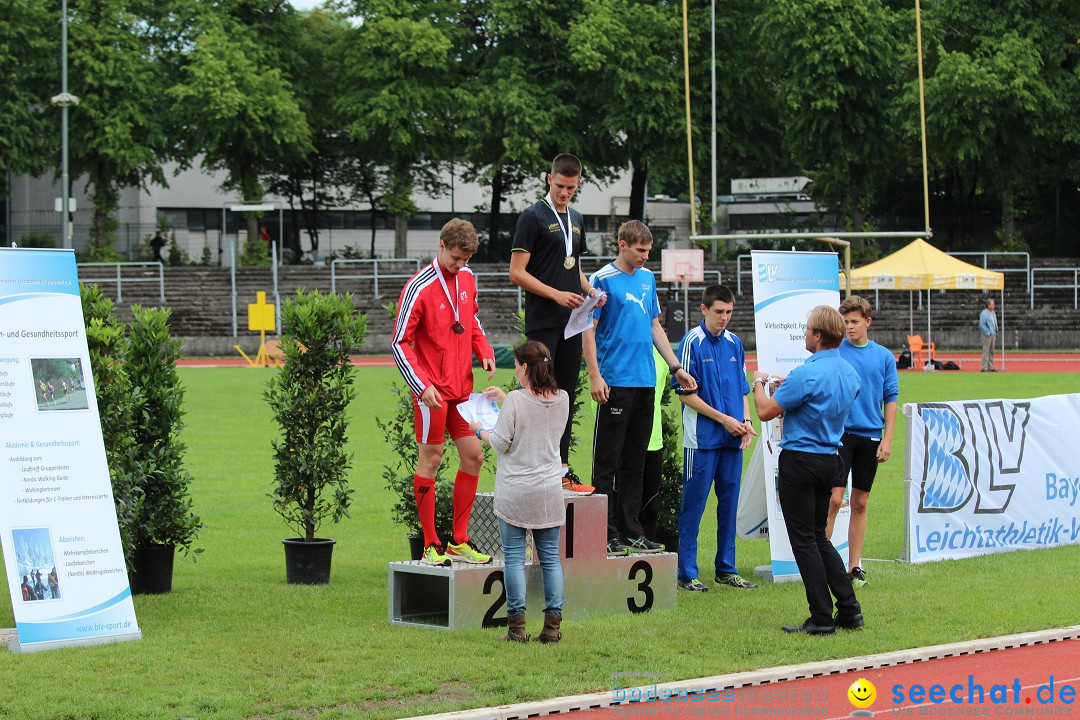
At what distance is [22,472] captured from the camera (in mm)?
8000

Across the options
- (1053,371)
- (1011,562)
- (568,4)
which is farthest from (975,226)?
(1011,562)

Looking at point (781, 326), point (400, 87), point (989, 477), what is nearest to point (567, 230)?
point (781, 326)

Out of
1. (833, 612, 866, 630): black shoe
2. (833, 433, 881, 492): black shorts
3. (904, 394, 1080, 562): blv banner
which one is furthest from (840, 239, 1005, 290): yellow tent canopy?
(833, 612, 866, 630): black shoe

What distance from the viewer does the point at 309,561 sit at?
A: 1034 centimetres

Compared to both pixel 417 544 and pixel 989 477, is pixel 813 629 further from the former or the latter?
pixel 989 477

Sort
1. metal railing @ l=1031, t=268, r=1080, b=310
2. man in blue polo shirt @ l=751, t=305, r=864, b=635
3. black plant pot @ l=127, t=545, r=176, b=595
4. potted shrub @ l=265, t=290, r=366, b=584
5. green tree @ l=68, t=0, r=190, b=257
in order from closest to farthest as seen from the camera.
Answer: man in blue polo shirt @ l=751, t=305, r=864, b=635, black plant pot @ l=127, t=545, r=176, b=595, potted shrub @ l=265, t=290, r=366, b=584, metal railing @ l=1031, t=268, r=1080, b=310, green tree @ l=68, t=0, r=190, b=257

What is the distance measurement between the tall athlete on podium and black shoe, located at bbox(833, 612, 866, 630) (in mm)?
1817

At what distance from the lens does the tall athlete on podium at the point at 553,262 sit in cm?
905

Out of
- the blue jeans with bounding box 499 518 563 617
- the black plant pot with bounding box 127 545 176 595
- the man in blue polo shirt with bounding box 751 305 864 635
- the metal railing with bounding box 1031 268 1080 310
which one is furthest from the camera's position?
the metal railing with bounding box 1031 268 1080 310

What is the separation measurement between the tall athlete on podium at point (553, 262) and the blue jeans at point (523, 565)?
3.90 ft

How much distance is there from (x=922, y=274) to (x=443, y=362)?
28.0 metres

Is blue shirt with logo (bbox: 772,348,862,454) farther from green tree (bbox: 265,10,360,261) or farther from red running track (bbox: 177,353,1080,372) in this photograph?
green tree (bbox: 265,10,360,261)

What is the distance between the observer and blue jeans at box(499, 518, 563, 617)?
795 cm

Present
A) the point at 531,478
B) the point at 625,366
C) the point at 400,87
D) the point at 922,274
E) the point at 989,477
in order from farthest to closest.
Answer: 1. the point at 400,87
2. the point at 922,274
3. the point at 989,477
4. the point at 625,366
5. the point at 531,478
